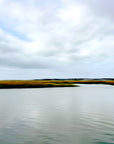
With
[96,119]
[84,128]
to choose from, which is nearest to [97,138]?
[84,128]

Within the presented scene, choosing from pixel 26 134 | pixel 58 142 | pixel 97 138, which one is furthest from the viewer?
pixel 26 134

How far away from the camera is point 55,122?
1557 cm

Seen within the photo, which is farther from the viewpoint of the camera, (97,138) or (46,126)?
(46,126)

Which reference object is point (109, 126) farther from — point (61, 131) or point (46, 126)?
point (46, 126)

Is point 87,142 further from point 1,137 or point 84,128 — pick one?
point 1,137

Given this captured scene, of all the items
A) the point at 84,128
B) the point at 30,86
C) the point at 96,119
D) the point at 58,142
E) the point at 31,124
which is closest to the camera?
the point at 58,142

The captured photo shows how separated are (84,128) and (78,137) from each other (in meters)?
2.33

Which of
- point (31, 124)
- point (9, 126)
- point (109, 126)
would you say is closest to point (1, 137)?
point (9, 126)

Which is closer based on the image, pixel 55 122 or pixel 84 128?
pixel 84 128

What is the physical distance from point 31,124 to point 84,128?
4885 mm

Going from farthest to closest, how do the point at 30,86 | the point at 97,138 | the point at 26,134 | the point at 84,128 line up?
the point at 30,86
the point at 84,128
the point at 26,134
the point at 97,138

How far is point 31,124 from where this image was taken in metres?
15.0

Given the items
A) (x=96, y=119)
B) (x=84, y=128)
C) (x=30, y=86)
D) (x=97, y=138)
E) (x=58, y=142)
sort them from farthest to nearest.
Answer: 1. (x=30, y=86)
2. (x=96, y=119)
3. (x=84, y=128)
4. (x=97, y=138)
5. (x=58, y=142)

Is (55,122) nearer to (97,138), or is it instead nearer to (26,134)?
(26,134)
